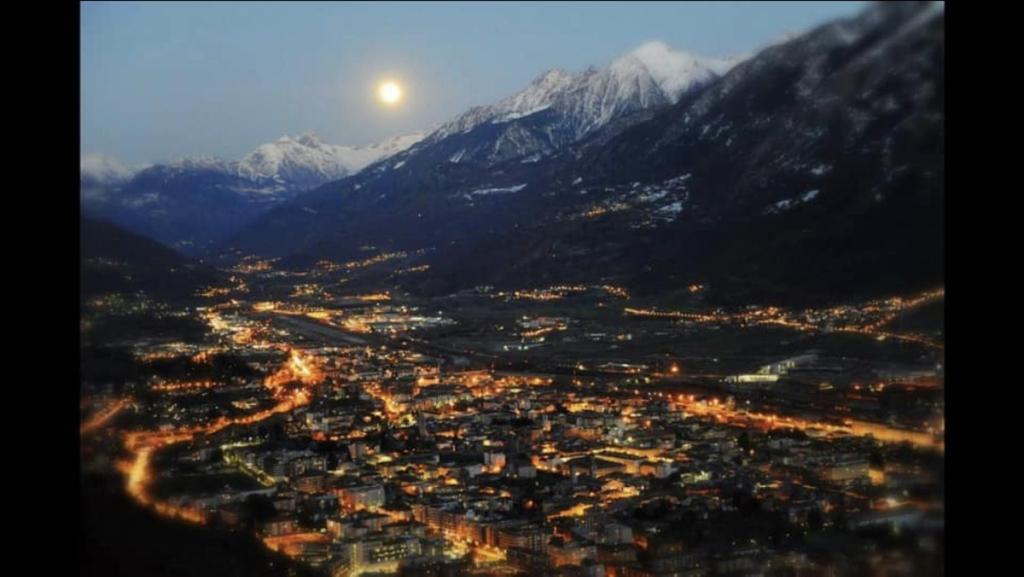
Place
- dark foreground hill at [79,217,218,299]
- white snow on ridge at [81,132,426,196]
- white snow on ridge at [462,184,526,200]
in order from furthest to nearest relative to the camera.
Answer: white snow on ridge at [462,184,526,200] < white snow on ridge at [81,132,426,196] < dark foreground hill at [79,217,218,299]

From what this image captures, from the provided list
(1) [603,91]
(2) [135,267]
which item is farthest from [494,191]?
(2) [135,267]

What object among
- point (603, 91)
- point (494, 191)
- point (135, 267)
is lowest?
point (135, 267)

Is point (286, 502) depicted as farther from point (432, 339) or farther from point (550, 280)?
point (550, 280)

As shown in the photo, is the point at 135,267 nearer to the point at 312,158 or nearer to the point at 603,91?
the point at 312,158

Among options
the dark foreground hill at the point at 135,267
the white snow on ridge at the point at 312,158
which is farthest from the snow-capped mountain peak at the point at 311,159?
the dark foreground hill at the point at 135,267

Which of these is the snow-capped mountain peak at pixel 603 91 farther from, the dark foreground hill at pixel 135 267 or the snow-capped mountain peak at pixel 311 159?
the dark foreground hill at pixel 135 267

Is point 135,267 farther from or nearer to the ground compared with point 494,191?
nearer to the ground

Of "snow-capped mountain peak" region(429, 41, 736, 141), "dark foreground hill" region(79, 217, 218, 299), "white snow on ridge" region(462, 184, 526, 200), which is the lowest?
"dark foreground hill" region(79, 217, 218, 299)

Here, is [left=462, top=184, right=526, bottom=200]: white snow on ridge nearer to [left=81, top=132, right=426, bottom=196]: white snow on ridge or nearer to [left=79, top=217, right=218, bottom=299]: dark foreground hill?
[left=81, top=132, right=426, bottom=196]: white snow on ridge

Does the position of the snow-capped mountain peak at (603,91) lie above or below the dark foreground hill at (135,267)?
above

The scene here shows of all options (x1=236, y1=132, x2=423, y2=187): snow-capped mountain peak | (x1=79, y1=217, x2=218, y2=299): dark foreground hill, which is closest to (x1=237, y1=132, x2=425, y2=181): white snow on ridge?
(x1=236, y1=132, x2=423, y2=187): snow-capped mountain peak

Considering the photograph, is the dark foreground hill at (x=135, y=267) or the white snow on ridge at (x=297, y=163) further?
the white snow on ridge at (x=297, y=163)
